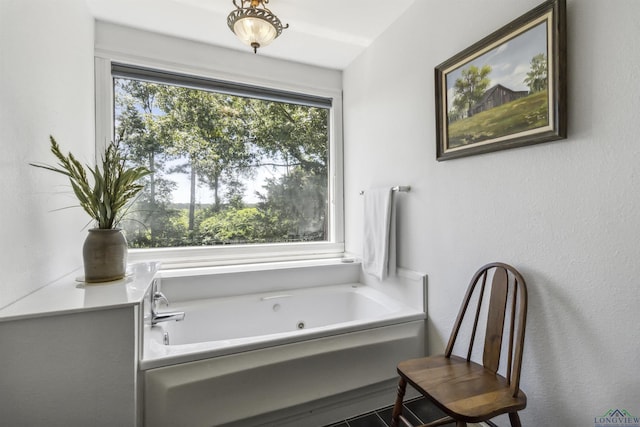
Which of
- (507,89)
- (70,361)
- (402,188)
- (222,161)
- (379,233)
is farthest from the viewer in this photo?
(222,161)

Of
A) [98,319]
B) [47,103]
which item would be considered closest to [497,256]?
[98,319]

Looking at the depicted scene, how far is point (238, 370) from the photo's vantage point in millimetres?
1369

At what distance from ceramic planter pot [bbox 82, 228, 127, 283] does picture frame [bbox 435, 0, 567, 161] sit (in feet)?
5.73

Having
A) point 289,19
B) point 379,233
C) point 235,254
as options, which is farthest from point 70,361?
point 289,19

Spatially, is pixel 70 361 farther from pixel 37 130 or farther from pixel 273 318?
pixel 273 318

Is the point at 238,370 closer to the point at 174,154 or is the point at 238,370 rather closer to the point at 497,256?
the point at 497,256

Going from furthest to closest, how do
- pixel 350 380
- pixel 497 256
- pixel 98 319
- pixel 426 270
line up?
pixel 426 270 < pixel 350 380 < pixel 497 256 < pixel 98 319

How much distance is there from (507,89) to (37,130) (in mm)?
2094

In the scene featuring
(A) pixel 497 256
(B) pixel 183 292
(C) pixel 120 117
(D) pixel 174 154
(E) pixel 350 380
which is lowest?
(E) pixel 350 380

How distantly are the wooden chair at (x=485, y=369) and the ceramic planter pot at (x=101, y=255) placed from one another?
145 cm

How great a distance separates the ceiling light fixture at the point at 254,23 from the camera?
1.64 meters

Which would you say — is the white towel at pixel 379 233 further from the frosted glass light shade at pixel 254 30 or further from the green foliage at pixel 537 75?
the frosted glass light shade at pixel 254 30

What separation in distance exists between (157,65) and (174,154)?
0.66 meters

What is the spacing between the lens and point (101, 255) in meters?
1.38
